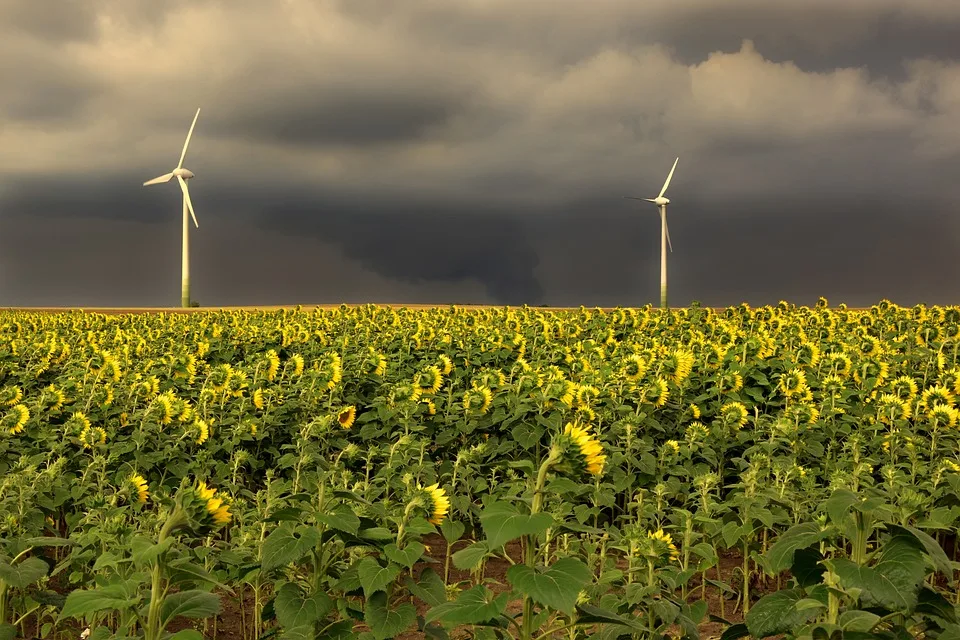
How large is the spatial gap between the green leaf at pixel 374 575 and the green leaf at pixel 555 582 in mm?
718

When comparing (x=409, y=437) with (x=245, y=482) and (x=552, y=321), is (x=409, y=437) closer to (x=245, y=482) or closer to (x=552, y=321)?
(x=245, y=482)

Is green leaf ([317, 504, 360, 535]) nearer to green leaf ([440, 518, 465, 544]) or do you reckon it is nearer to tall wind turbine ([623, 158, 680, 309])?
green leaf ([440, 518, 465, 544])

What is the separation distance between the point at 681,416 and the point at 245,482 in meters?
4.86

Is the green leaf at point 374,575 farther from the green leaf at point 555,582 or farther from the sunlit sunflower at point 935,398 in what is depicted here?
the sunlit sunflower at point 935,398

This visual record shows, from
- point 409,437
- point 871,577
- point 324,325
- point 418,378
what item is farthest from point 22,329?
point 871,577

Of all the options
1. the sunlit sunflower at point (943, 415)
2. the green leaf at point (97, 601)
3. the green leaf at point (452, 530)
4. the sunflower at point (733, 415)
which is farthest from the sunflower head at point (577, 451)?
the sunlit sunflower at point (943, 415)

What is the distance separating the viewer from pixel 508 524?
2.84m

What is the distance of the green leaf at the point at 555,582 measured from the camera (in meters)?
2.66

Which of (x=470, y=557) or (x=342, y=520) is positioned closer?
(x=470, y=557)

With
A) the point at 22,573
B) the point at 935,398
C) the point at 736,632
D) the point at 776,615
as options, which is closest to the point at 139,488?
the point at 22,573

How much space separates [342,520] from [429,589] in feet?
1.59

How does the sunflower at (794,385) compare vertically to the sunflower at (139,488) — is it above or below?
above

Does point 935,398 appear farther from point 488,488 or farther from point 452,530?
point 452,530

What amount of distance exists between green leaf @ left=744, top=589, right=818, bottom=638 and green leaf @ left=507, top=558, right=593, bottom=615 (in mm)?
688
